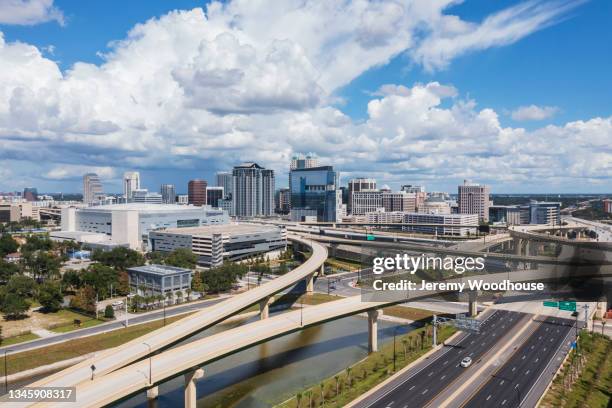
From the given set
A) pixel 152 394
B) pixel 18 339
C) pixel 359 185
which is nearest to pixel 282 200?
pixel 359 185

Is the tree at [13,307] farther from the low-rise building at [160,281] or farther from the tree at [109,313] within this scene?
the low-rise building at [160,281]

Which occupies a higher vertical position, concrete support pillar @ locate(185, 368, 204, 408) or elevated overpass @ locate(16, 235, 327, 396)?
elevated overpass @ locate(16, 235, 327, 396)

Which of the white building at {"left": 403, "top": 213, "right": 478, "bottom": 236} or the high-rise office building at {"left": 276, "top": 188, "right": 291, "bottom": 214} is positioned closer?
the white building at {"left": 403, "top": 213, "right": 478, "bottom": 236}

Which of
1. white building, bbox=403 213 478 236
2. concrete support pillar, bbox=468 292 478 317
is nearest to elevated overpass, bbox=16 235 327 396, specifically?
concrete support pillar, bbox=468 292 478 317

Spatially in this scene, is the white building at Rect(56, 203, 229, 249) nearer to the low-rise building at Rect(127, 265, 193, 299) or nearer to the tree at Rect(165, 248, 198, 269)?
the tree at Rect(165, 248, 198, 269)

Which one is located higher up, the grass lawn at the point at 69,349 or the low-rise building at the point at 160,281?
the low-rise building at the point at 160,281

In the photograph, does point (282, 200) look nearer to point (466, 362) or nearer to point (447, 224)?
point (447, 224)

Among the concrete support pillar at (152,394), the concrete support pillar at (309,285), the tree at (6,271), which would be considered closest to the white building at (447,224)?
the concrete support pillar at (309,285)
